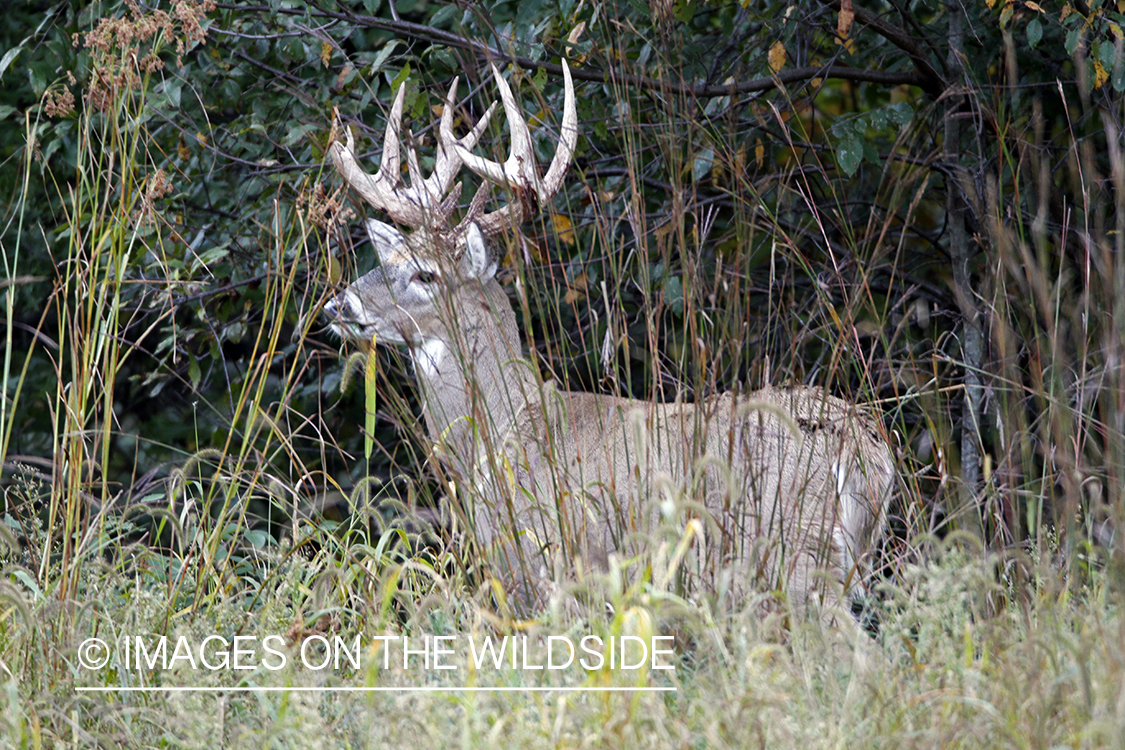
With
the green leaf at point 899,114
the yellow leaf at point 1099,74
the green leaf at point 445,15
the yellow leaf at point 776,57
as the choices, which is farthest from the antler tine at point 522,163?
the yellow leaf at point 1099,74

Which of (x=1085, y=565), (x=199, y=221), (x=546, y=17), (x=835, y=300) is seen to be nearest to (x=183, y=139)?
(x=199, y=221)

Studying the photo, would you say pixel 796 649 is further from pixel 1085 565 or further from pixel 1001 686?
pixel 1085 565

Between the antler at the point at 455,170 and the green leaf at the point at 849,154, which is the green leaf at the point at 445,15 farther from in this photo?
the green leaf at the point at 849,154

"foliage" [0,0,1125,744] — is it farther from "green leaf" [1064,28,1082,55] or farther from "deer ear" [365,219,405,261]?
"deer ear" [365,219,405,261]

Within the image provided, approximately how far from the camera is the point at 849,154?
3645 mm

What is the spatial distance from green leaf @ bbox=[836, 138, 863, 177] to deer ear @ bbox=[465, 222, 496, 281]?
46.7 inches

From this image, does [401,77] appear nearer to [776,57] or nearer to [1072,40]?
[776,57]

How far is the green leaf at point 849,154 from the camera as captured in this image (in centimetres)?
363

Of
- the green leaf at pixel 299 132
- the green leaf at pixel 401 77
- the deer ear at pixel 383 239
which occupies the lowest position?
the deer ear at pixel 383 239

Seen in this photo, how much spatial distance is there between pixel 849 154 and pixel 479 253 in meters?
1.24

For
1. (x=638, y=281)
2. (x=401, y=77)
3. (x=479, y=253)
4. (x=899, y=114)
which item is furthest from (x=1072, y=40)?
(x=401, y=77)

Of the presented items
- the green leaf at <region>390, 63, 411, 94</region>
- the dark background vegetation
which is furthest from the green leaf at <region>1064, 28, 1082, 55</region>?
the green leaf at <region>390, 63, 411, 94</region>

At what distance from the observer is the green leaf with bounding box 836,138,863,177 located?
11.9 ft

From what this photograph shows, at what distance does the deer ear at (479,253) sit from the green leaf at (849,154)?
1.19 m
